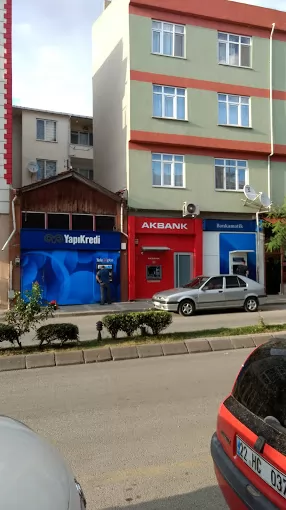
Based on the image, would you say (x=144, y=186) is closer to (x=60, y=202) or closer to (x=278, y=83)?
(x=60, y=202)

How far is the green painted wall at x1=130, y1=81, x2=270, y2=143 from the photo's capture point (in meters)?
19.3

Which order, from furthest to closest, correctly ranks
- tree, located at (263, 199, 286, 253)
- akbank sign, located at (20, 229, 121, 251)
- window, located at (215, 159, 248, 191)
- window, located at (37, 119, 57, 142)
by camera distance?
window, located at (37, 119, 57, 142)
window, located at (215, 159, 248, 191)
akbank sign, located at (20, 229, 121, 251)
tree, located at (263, 199, 286, 253)

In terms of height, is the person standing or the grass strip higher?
the person standing

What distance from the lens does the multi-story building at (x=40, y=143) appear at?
27016 millimetres

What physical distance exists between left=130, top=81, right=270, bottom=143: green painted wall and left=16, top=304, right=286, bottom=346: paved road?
9062 mm

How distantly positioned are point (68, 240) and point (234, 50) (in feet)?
41.4

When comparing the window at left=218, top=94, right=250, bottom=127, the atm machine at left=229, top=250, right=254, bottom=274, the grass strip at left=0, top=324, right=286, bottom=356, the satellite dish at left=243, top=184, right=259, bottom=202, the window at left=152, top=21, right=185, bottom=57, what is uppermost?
the window at left=152, top=21, right=185, bottom=57

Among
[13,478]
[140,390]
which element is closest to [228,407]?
[13,478]

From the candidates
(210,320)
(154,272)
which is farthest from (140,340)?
(154,272)

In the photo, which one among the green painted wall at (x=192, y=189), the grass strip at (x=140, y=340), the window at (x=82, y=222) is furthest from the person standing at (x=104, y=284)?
the grass strip at (x=140, y=340)

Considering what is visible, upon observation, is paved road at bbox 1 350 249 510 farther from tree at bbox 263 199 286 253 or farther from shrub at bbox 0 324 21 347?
tree at bbox 263 199 286 253

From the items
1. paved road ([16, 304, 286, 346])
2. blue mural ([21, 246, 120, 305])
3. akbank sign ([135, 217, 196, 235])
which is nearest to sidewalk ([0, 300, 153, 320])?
paved road ([16, 304, 286, 346])

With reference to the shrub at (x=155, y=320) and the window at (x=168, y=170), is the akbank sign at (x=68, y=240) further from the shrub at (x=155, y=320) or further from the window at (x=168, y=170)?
the shrub at (x=155, y=320)

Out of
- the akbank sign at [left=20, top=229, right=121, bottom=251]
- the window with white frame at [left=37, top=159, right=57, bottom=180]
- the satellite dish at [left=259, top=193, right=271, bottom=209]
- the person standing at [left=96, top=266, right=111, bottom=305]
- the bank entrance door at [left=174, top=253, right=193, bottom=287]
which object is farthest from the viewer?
the window with white frame at [left=37, top=159, right=57, bottom=180]
